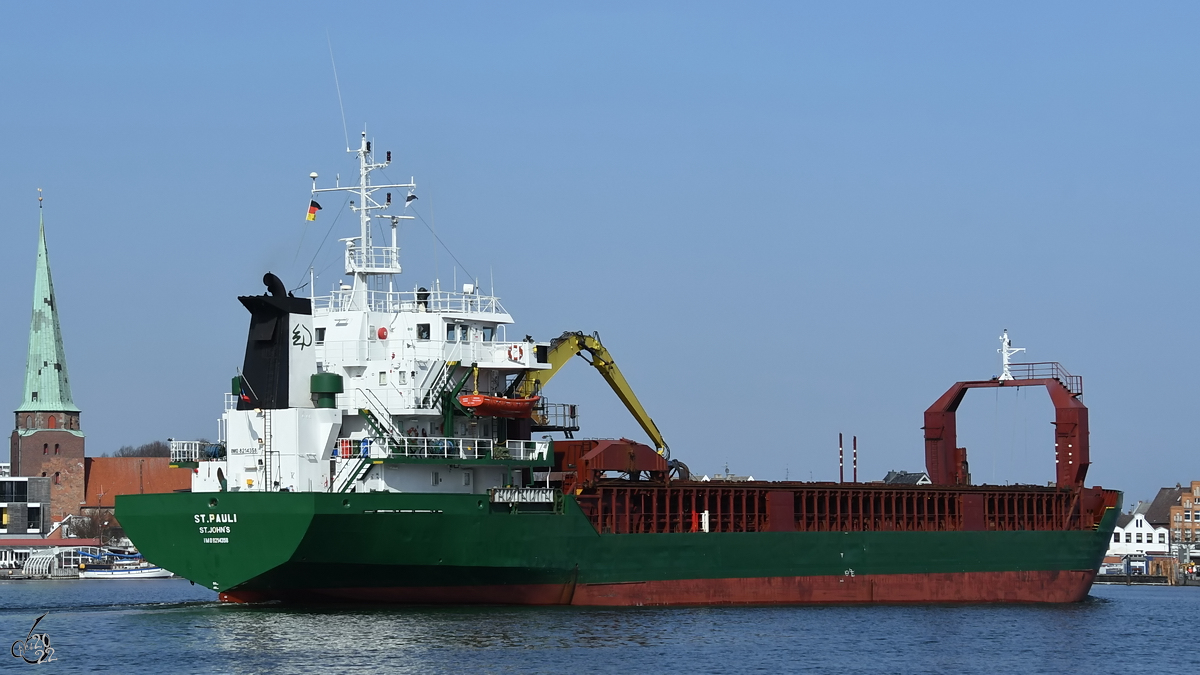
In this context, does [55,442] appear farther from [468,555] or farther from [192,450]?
[468,555]

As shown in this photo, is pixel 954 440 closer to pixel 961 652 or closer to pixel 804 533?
pixel 804 533

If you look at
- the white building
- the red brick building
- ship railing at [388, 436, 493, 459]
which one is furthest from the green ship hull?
the red brick building

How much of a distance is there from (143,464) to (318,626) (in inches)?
3277

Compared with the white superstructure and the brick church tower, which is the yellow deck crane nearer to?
the white superstructure

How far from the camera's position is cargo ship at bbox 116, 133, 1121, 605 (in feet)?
134

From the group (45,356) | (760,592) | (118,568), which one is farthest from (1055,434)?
(45,356)

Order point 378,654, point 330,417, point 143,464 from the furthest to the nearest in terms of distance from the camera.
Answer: point 143,464 → point 330,417 → point 378,654

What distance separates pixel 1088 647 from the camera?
4019cm

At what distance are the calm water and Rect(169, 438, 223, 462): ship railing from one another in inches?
149

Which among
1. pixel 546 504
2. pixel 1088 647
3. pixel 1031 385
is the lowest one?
pixel 1088 647

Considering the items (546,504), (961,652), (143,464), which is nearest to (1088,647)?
(961,652)

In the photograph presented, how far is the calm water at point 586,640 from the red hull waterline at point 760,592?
56cm

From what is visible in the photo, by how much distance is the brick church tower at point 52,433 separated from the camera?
113250 millimetres

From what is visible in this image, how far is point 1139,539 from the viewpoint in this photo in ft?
341
